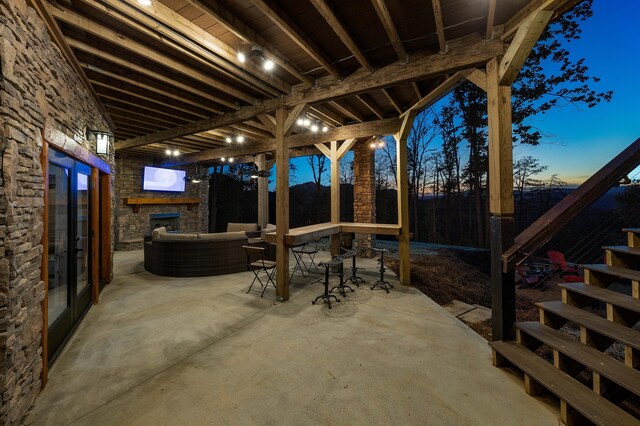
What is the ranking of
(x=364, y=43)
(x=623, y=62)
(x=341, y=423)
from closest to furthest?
(x=341, y=423) → (x=364, y=43) → (x=623, y=62)

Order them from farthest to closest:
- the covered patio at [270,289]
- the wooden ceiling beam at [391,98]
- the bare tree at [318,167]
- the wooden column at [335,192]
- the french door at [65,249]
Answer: the bare tree at [318,167] → the wooden column at [335,192] → the wooden ceiling beam at [391,98] → the french door at [65,249] → the covered patio at [270,289]

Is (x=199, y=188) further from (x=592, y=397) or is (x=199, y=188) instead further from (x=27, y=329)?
(x=592, y=397)

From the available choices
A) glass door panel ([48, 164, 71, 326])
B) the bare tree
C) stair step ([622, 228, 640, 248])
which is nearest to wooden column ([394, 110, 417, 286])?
stair step ([622, 228, 640, 248])

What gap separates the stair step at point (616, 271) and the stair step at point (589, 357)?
0.56 metres

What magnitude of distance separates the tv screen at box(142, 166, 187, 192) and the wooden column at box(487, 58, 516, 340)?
9.30 m

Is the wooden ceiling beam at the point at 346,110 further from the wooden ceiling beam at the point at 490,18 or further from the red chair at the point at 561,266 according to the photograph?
the red chair at the point at 561,266

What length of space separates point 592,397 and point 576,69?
32.3 feet

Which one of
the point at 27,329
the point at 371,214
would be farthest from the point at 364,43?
the point at 371,214

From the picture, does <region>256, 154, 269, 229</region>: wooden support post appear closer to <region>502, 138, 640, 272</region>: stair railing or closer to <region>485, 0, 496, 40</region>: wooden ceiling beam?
<region>485, 0, 496, 40</region>: wooden ceiling beam

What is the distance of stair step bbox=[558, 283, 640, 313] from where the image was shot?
1.60m

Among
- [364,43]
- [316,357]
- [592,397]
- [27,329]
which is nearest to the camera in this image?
[592,397]

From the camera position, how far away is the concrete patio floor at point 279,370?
63.5 inches

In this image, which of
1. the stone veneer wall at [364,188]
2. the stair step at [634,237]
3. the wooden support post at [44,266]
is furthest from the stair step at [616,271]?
the stone veneer wall at [364,188]

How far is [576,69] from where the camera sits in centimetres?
720
